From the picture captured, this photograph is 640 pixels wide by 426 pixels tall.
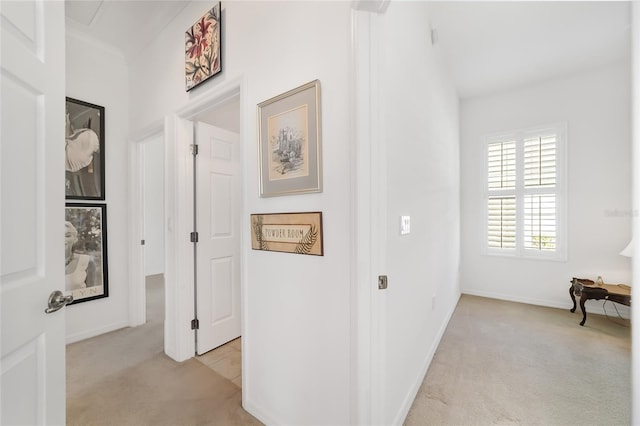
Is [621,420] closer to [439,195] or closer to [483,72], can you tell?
[439,195]

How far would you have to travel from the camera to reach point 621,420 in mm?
1547

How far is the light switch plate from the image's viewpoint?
149cm

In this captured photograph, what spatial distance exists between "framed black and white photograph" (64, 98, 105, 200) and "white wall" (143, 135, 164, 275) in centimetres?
293

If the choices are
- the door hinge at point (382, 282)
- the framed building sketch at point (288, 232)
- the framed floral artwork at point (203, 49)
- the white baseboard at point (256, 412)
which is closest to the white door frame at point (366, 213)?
the door hinge at point (382, 282)

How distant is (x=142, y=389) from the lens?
6.07 feet

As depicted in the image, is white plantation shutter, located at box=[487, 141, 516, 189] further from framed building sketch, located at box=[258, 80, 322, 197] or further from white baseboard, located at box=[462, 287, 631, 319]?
framed building sketch, located at box=[258, 80, 322, 197]

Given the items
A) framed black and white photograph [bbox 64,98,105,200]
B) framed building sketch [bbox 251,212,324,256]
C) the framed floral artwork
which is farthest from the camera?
framed black and white photograph [bbox 64,98,105,200]

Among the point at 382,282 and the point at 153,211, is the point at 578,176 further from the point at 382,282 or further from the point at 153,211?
the point at 153,211

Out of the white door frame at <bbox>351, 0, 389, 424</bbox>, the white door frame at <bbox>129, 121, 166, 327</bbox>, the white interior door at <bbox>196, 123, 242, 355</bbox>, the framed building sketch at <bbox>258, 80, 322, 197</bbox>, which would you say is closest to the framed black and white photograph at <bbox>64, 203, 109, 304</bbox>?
the white door frame at <bbox>129, 121, 166, 327</bbox>

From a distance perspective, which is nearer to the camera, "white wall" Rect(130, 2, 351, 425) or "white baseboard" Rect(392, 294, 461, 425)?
"white wall" Rect(130, 2, 351, 425)

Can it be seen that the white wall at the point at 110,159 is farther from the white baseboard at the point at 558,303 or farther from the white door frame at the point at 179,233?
the white baseboard at the point at 558,303

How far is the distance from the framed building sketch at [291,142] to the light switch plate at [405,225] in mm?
544

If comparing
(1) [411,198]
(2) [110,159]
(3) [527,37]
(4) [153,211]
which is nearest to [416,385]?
(1) [411,198]

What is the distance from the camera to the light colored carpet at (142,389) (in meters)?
1.60
